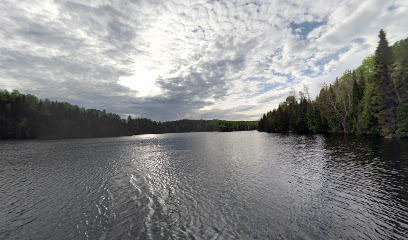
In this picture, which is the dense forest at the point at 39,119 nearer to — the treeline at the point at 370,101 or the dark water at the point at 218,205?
the dark water at the point at 218,205

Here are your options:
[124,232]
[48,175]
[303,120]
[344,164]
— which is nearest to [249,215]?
[124,232]

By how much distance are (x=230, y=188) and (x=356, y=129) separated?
273ft

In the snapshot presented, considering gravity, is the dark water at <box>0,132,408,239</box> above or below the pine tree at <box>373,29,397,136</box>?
below

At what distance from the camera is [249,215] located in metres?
13.1

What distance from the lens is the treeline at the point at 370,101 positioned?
51.9 meters

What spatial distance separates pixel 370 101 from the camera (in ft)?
202

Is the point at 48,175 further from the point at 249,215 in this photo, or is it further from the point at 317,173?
the point at 317,173

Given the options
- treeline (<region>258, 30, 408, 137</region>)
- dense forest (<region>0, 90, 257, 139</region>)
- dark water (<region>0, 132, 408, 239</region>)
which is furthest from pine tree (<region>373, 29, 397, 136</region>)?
dense forest (<region>0, 90, 257, 139</region>)

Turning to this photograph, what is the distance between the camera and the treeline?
51.9 metres

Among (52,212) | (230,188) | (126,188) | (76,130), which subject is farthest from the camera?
(76,130)

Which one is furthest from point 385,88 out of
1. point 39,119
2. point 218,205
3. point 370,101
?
point 39,119

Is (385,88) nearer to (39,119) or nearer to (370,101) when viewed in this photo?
(370,101)

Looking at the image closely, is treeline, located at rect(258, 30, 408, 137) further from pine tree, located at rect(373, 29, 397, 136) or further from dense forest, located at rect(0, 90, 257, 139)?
dense forest, located at rect(0, 90, 257, 139)

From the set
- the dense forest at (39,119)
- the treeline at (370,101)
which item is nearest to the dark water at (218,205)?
the treeline at (370,101)
